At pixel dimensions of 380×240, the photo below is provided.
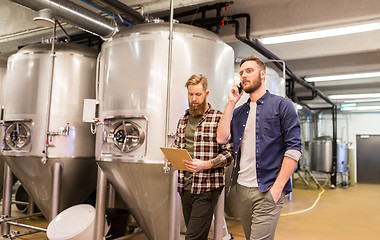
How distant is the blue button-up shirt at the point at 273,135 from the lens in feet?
6.37

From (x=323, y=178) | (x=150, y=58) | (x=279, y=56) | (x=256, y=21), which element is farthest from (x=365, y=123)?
(x=150, y=58)

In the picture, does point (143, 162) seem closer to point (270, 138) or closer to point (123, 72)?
point (123, 72)

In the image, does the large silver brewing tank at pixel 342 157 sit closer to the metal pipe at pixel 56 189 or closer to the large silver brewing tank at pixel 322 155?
the large silver brewing tank at pixel 322 155

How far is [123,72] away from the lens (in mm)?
3541

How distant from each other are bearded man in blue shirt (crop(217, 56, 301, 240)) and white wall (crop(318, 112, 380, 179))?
46.3 feet

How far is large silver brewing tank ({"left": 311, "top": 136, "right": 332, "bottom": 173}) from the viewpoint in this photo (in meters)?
12.7

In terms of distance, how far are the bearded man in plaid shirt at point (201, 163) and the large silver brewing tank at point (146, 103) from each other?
3.03 feet

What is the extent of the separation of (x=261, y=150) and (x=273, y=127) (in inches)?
6.1

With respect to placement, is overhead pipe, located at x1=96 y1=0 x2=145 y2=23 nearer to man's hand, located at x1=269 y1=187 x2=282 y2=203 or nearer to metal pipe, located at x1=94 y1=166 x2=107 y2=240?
metal pipe, located at x1=94 y1=166 x2=107 y2=240

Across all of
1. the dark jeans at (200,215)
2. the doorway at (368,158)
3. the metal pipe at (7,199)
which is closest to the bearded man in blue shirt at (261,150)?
the dark jeans at (200,215)

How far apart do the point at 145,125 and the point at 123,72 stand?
0.63 meters

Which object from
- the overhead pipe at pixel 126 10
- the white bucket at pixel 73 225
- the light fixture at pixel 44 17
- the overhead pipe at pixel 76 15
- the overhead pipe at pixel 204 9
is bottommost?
the white bucket at pixel 73 225

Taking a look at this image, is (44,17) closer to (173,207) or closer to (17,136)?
(17,136)

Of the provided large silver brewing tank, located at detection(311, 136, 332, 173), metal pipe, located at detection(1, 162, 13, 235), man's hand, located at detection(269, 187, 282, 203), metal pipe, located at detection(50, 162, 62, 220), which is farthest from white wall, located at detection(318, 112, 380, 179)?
man's hand, located at detection(269, 187, 282, 203)
